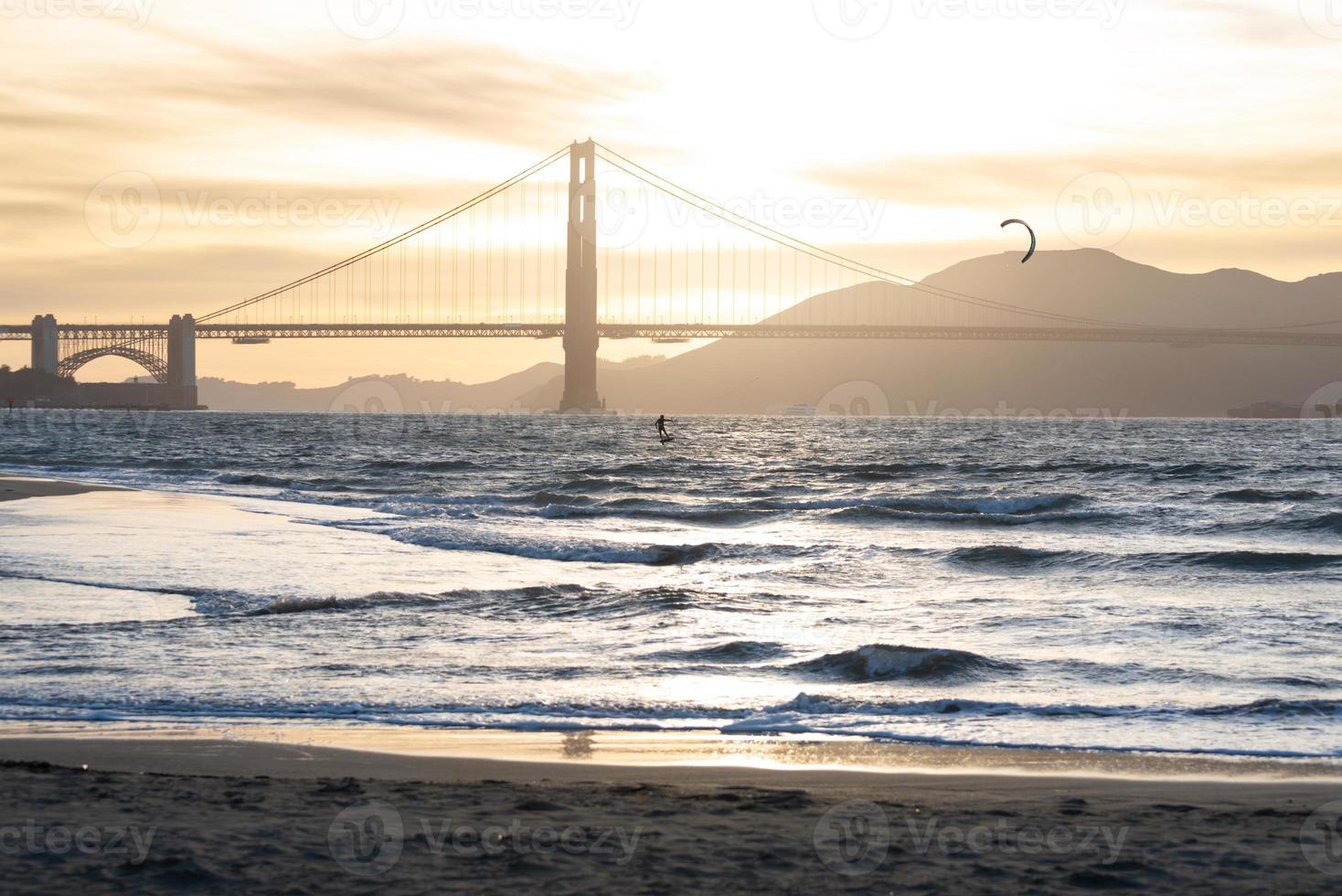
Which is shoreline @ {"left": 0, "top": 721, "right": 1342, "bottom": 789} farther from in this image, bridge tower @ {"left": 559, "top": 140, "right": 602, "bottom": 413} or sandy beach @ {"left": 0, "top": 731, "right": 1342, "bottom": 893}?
bridge tower @ {"left": 559, "top": 140, "right": 602, "bottom": 413}

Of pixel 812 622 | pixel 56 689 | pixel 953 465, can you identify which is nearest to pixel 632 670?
pixel 812 622

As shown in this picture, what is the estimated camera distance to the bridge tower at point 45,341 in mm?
131500

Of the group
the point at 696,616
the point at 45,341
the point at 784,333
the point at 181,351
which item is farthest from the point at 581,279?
the point at 696,616

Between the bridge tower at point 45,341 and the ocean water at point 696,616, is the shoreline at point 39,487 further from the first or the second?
the bridge tower at point 45,341

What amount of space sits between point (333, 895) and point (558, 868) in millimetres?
752

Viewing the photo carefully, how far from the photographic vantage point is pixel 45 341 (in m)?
132

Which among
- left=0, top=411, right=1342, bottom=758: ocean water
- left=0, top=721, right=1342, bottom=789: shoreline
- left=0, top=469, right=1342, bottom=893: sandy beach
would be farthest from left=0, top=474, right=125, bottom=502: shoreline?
left=0, top=469, right=1342, bottom=893: sandy beach

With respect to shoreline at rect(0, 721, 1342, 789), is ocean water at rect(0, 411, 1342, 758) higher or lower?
lower

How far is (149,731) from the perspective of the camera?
6.56 m

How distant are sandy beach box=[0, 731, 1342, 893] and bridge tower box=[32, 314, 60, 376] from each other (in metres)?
140

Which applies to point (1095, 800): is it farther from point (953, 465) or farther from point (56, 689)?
point (953, 465)

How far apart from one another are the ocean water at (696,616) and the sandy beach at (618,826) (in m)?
0.94

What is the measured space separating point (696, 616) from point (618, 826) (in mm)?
6108

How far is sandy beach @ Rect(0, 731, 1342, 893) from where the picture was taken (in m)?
4.30
